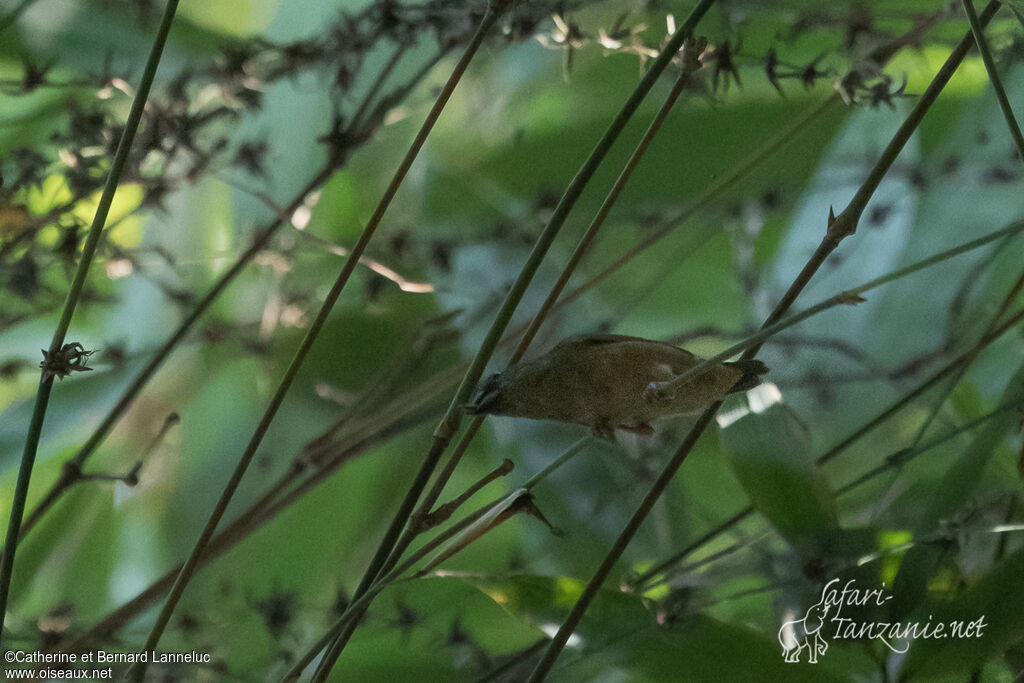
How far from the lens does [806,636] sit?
284mm

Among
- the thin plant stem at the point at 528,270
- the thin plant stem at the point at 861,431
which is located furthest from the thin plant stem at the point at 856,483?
the thin plant stem at the point at 528,270

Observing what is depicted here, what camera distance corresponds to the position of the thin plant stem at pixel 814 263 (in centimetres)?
22

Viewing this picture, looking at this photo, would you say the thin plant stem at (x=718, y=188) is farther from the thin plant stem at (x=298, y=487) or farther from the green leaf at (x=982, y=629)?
the green leaf at (x=982, y=629)

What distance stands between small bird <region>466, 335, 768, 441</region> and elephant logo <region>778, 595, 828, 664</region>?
11 cm

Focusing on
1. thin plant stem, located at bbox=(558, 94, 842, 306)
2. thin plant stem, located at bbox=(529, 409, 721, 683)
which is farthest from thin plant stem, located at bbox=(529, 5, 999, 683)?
thin plant stem, located at bbox=(558, 94, 842, 306)

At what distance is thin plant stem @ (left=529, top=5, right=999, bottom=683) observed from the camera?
22 centimetres

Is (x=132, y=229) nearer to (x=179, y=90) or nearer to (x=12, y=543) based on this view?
(x=179, y=90)

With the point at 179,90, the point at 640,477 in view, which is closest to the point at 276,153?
the point at 179,90

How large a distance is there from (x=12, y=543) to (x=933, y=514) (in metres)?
0.30

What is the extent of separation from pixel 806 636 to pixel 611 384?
0.13 metres

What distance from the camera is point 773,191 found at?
0.40m

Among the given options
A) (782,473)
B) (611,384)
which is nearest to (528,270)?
(611,384)

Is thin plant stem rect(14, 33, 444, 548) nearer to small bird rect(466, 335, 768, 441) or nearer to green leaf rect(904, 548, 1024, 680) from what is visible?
small bird rect(466, 335, 768, 441)

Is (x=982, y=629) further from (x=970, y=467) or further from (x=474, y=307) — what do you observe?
(x=474, y=307)
